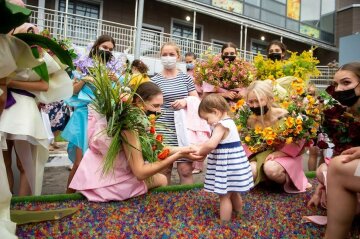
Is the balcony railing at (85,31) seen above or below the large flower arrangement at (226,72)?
above

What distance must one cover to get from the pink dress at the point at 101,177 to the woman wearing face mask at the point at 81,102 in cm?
77

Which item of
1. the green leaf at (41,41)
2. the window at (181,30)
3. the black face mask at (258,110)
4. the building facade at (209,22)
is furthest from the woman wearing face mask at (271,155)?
the window at (181,30)

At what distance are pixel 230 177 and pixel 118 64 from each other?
1699mm

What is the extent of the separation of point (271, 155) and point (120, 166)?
1.55 metres

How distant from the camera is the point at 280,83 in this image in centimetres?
385

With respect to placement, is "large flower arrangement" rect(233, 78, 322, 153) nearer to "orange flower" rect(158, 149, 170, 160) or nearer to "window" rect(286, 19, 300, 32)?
"orange flower" rect(158, 149, 170, 160)

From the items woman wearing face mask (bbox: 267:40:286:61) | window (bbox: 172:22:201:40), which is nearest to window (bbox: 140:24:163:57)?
window (bbox: 172:22:201:40)

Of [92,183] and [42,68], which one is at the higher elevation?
[42,68]

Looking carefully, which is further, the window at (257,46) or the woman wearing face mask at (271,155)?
the window at (257,46)

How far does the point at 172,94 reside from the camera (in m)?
3.67

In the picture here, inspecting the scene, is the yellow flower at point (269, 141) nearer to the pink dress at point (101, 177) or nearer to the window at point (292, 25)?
the pink dress at point (101, 177)

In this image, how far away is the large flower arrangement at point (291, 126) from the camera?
128 inches

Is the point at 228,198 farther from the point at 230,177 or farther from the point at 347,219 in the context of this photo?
the point at 347,219

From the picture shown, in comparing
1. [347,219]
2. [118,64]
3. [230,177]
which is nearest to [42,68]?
[118,64]
